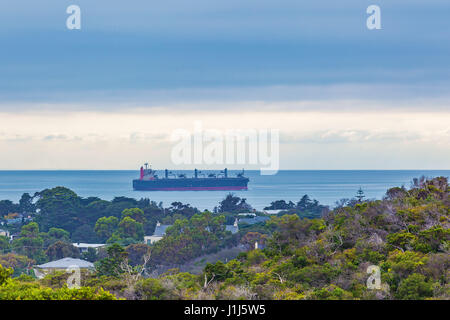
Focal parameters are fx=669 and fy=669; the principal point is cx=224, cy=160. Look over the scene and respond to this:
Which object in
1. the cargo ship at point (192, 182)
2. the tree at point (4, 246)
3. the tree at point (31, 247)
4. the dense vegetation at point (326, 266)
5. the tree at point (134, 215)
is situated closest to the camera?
the dense vegetation at point (326, 266)

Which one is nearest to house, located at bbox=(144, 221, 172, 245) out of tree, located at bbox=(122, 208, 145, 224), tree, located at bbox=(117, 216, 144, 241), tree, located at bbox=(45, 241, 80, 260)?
tree, located at bbox=(117, 216, 144, 241)

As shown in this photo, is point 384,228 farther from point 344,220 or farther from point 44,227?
point 44,227

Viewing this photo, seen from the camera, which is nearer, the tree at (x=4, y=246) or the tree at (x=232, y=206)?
the tree at (x=4, y=246)

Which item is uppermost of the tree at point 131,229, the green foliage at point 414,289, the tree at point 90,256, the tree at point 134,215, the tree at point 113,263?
the green foliage at point 414,289

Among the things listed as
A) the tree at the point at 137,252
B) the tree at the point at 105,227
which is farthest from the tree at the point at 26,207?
the tree at the point at 137,252

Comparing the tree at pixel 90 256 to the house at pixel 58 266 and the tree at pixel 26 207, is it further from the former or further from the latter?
the tree at pixel 26 207

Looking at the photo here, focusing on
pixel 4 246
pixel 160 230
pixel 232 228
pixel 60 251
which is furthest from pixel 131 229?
pixel 4 246

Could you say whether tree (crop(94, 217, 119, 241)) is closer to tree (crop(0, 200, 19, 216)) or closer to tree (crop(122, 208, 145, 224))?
tree (crop(122, 208, 145, 224))

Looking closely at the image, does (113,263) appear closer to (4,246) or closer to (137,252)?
(137,252)

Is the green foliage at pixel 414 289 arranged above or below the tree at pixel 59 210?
above

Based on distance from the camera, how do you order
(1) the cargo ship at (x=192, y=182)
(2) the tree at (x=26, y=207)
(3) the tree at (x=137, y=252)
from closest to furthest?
(3) the tree at (x=137, y=252)
(2) the tree at (x=26, y=207)
(1) the cargo ship at (x=192, y=182)

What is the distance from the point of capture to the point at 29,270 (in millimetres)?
42031
